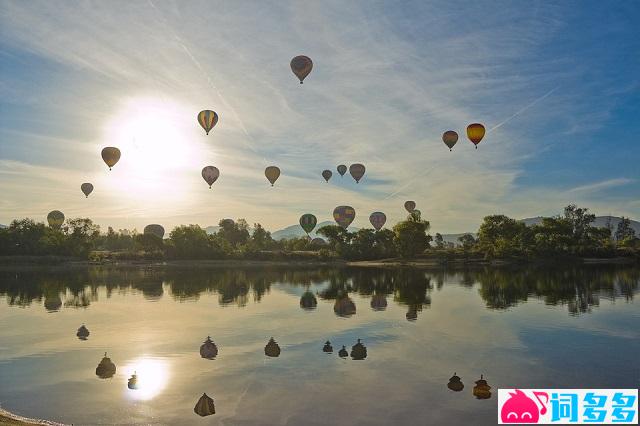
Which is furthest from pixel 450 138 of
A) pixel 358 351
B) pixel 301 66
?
pixel 358 351

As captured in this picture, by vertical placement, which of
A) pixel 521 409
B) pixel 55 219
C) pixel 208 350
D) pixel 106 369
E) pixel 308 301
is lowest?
pixel 106 369

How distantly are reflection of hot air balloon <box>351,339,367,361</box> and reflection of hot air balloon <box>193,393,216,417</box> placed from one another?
7.09 meters

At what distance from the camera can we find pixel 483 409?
14266 mm

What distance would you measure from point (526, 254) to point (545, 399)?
101320 millimetres

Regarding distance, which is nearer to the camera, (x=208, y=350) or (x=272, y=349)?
(x=208, y=350)

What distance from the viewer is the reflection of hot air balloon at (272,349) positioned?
71.1 feet

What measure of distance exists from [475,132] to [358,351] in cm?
4197

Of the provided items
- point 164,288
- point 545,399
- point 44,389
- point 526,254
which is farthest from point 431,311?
point 526,254

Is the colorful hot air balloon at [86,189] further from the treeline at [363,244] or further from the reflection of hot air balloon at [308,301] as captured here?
the reflection of hot air balloon at [308,301]

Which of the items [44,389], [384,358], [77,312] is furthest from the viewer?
[77,312]

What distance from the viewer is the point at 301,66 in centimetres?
5681

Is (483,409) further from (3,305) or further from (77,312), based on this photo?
(3,305)

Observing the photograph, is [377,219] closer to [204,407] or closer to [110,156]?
[110,156]

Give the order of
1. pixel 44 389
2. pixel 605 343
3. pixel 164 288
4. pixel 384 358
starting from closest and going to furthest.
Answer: pixel 44 389 < pixel 384 358 < pixel 605 343 < pixel 164 288
